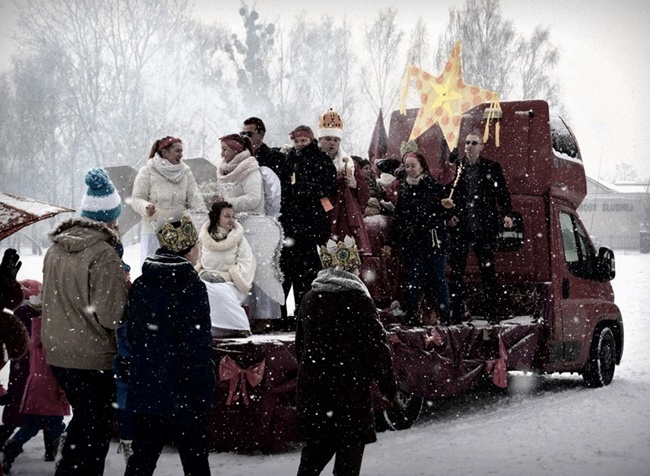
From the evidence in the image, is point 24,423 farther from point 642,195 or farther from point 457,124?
point 642,195

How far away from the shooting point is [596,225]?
223 feet

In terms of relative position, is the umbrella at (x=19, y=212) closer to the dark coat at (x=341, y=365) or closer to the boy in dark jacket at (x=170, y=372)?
the boy in dark jacket at (x=170, y=372)

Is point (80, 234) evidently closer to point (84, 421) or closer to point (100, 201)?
point (100, 201)

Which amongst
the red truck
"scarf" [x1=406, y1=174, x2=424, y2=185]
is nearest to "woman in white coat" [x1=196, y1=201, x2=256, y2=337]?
the red truck

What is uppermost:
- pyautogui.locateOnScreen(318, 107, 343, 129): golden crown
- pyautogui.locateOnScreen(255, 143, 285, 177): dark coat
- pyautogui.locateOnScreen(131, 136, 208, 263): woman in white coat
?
pyautogui.locateOnScreen(318, 107, 343, 129): golden crown

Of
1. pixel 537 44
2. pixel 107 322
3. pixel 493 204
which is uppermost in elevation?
pixel 537 44

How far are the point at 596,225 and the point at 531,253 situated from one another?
60419 mm

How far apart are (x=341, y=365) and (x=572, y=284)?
6189 mm

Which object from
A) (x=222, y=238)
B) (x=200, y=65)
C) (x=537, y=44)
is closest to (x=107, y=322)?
(x=222, y=238)

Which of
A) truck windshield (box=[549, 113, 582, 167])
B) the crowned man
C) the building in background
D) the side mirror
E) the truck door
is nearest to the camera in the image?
the crowned man

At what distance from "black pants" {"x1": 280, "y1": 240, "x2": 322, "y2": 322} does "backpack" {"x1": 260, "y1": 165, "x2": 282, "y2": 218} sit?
1.22ft

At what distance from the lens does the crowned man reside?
8.72 m

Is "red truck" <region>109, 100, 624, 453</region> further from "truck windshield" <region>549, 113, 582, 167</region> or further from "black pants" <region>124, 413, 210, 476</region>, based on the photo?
"black pants" <region>124, 413, 210, 476</region>

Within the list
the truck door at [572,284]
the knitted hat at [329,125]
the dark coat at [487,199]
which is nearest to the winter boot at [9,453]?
the knitted hat at [329,125]
